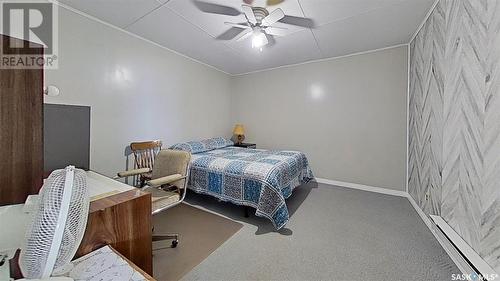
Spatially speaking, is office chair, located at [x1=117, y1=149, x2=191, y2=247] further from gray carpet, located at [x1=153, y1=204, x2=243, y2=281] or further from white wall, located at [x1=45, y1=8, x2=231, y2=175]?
white wall, located at [x1=45, y1=8, x2=231, y2=175]

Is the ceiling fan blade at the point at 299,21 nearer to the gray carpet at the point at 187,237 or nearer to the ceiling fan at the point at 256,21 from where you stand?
the ceiling fan at the point at 256,21

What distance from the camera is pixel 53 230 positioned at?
0.62 m

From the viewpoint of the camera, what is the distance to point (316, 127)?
3945 millimetres

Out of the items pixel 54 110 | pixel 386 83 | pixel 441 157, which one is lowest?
pixel 441 157

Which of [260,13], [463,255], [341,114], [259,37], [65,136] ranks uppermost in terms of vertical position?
[260,13]

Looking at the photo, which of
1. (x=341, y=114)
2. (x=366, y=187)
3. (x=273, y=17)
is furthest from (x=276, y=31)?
(x=366, y=187)

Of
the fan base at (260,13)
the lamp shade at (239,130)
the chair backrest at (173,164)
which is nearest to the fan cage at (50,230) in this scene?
the chair backrest at (173,164)

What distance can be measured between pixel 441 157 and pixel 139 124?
12.1 ft

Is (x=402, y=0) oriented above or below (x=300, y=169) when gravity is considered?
above

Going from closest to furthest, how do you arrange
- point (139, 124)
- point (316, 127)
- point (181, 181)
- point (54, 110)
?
point (54, 110) < point (181, 181) < point (139, 124) < point (316, 127)

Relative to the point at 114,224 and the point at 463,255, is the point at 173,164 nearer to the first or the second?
the point at 114,224

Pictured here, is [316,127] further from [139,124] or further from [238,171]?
[139,124]

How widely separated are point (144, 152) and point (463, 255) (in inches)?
136

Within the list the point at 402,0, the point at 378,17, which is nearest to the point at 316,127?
the point at 378,17
